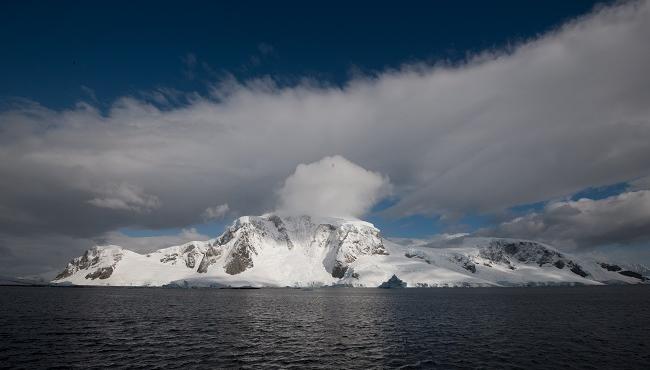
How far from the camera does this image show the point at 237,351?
58.5 m

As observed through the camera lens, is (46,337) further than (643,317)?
No

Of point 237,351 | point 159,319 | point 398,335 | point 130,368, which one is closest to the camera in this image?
point 130,368

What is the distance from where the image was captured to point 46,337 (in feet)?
223

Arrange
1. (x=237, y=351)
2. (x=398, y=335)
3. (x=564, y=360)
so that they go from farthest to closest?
(x=398, y=335)
(x=237, y=351)
(x=564, y=360)

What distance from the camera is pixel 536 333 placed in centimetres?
7562

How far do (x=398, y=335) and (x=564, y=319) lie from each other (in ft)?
167

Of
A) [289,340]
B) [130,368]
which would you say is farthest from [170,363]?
[289,340]

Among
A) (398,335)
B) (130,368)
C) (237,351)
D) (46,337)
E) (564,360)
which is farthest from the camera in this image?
(398,335)

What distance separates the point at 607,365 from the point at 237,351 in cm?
4760

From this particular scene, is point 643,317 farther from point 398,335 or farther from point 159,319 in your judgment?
point 159,319

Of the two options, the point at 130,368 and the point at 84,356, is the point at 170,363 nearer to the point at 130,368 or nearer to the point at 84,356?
the point at 130,368

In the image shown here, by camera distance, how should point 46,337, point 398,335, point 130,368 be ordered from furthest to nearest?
point 398,335 → point 46,337 → point 130,368

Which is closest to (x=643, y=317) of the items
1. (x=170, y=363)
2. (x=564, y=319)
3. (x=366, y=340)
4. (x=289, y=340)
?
(x=564, y=319)

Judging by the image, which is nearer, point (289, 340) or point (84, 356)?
point (84, 356)
